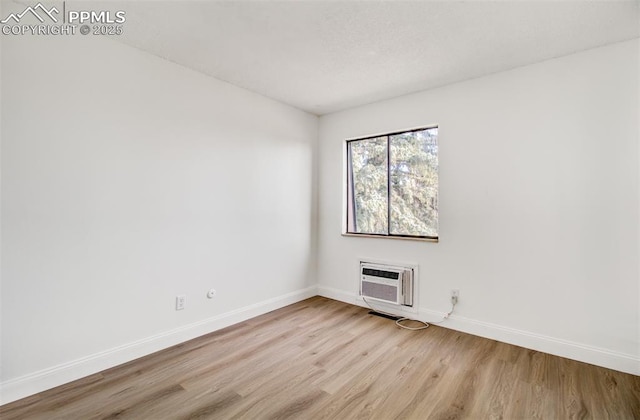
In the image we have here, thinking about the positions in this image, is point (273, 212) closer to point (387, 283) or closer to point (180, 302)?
point (180, 302)

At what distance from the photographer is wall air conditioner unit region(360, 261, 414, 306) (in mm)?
3285

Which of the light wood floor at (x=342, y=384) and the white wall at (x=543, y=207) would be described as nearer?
the light wood floor at (x=342, y=384)

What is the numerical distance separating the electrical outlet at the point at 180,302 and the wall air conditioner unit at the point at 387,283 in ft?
6.39

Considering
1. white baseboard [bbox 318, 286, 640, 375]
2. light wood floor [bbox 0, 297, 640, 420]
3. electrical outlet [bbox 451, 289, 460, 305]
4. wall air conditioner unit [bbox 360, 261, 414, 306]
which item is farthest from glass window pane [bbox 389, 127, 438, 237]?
light wood floor [bbox 0, 297, 640, 420]

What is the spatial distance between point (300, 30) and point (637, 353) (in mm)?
3445

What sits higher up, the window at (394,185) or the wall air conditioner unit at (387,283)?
the window at (394,185)

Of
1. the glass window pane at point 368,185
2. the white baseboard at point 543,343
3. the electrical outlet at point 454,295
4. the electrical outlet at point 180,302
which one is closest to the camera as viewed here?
the white baseboard at point 543,343

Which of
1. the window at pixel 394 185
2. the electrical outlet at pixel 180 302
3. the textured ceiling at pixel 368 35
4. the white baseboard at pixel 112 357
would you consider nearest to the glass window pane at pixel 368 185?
the window at pixel 394 185

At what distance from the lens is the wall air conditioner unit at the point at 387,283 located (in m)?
3.29

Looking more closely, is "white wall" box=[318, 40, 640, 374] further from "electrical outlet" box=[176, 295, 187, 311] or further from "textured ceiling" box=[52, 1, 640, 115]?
"electrical outlet" box=[176, 295, 187, 311]

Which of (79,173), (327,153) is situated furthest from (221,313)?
(327,153)

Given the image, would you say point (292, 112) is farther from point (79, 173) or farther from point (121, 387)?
point (121, 387)

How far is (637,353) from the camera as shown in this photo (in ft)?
7.20

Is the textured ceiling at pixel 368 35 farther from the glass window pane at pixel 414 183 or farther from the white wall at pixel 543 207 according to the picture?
the glass window pane at pixel 414 183
